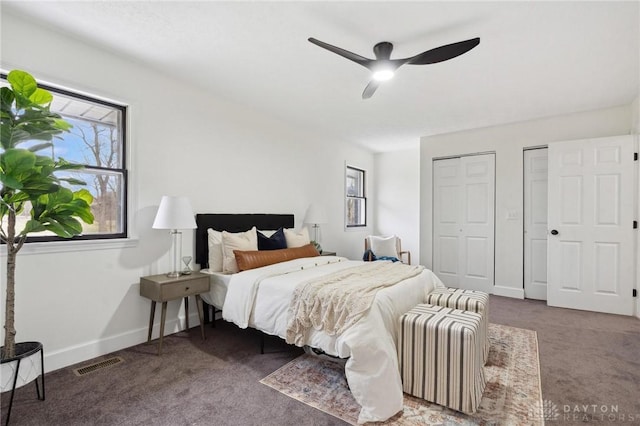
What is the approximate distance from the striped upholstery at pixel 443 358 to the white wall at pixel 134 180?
233 centimetres

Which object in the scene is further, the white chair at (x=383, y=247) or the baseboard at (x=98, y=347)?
the white chair at (x=383, y=247)

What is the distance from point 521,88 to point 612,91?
1.08 meters

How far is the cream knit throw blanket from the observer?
205 cm

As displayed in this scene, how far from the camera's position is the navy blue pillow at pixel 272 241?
351 centimetres

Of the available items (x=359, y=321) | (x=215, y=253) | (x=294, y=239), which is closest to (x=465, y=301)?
(x=359, y=321)

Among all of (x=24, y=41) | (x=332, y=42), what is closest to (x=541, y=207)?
(x=332, y=42)

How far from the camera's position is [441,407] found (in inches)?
74.7

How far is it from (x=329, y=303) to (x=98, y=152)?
2.34m

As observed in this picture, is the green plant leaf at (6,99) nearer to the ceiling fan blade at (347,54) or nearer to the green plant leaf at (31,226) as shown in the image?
the green plant leaf at (31,226)

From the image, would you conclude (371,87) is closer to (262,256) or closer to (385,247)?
(262,256)

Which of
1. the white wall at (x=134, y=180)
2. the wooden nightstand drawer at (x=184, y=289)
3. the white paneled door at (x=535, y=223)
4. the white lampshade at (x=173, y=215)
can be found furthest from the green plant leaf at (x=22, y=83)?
the white paneled door at (x=535, y=223)

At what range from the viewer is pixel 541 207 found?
4.47 meters

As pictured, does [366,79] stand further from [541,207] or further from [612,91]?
[541,207]

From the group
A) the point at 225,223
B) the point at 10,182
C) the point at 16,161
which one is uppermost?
the point at 16,161
